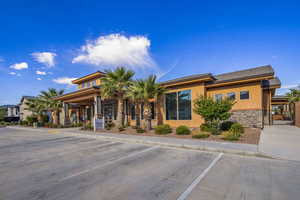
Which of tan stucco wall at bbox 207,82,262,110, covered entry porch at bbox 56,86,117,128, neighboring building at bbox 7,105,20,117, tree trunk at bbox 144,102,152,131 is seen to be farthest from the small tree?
neighboring building at bbox 7,105,20,117

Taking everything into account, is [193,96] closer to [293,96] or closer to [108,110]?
[108,110]

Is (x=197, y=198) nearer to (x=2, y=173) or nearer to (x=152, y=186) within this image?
(x=152, y=186)

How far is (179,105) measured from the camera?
14.8 meters

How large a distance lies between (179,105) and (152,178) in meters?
11.2

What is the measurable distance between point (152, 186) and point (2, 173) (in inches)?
199

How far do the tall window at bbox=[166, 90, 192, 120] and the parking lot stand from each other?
27.9 feet

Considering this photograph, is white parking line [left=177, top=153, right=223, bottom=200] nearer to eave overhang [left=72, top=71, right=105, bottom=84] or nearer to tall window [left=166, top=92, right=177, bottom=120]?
tall window [left=166, top=92, right=177, bottom=120]

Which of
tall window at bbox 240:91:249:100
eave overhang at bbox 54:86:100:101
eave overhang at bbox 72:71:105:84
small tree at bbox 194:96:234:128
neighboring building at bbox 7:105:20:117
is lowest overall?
neighboring building at bbox 7:105:20:117

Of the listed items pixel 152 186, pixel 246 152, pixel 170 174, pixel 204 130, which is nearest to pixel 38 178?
pixel 152 186

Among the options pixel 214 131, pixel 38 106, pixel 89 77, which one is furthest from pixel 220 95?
pixel 38 106

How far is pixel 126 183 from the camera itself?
3.77 metres

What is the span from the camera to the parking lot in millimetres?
3238

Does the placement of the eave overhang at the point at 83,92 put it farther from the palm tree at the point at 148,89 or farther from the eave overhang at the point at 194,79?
Result: the eave overhang at the point at 194,79

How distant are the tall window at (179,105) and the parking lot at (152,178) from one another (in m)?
8.51
